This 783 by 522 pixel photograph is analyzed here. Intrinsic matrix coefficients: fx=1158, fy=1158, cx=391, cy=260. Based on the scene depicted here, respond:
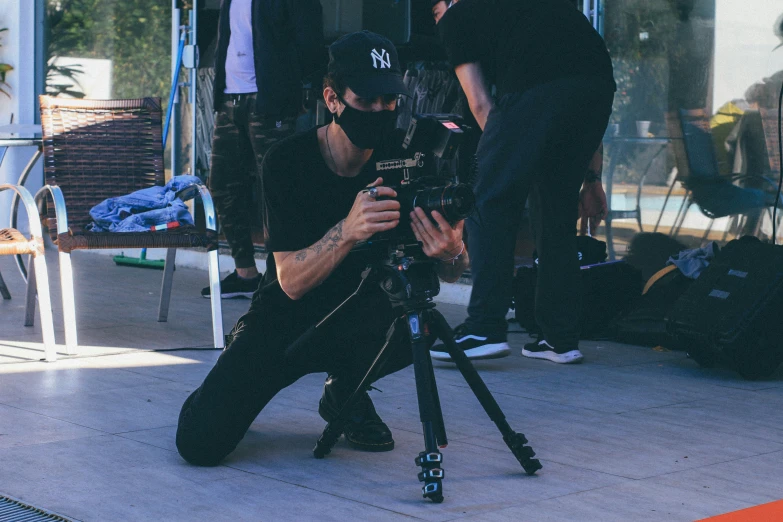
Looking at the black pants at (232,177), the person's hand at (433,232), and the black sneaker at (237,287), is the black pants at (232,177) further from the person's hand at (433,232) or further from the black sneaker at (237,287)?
the person's hand at (433,232)

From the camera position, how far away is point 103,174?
5535 millimetres

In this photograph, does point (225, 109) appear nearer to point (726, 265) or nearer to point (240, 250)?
point (240, 250)

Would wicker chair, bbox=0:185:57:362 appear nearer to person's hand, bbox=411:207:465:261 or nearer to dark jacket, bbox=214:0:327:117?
dark jacket, bbox=214:0:327:117

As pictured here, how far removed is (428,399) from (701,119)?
355 centimetres

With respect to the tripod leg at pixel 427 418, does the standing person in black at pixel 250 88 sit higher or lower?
higher

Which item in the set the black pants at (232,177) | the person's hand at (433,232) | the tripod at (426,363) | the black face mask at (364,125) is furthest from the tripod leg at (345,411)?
the black pants at (232,177)

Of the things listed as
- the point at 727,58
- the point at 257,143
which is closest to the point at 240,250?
the point at 257,143

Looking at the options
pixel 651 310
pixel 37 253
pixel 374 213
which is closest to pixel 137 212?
pixel 37 253

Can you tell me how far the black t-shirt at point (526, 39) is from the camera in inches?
189

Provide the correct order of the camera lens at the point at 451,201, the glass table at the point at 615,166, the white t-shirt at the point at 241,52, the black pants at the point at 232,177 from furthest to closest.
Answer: the black pants at the point at 232,177, the white t-shirt at the point at 241,52, the glass table at the point at 615,166, the camera lens at the point at 451,201

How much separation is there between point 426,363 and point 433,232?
1.08 ft

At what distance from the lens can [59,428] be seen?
12.0 feet

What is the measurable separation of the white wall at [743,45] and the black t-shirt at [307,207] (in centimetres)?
296

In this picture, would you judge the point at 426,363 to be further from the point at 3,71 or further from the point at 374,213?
the point at 3,71
